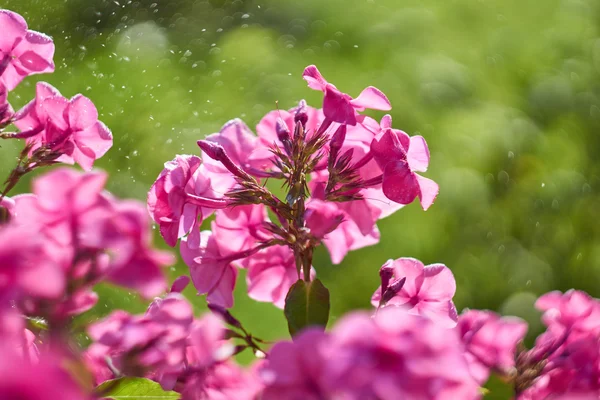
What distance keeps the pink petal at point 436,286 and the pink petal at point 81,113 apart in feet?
0.99

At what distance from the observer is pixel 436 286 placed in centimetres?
60

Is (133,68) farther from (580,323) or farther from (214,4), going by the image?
(580,323)

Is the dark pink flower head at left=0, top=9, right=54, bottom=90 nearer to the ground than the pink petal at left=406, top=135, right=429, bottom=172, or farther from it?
farther from it

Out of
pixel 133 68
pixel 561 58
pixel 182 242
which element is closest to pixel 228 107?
pixel 133 68

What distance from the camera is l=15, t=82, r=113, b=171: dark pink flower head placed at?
648 mm

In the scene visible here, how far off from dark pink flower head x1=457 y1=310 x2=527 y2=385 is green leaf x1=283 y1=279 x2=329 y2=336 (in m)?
0.15

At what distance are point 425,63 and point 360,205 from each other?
6.62 feet

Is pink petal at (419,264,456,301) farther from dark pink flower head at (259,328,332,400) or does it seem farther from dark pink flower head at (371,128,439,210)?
dark pink flower head at (259,328,332,400)

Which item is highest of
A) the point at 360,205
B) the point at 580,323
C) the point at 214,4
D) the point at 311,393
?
the point at 311,393

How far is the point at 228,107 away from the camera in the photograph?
231 cm

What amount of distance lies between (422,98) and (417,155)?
76.3 inches

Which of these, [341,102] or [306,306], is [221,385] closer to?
[306,306]

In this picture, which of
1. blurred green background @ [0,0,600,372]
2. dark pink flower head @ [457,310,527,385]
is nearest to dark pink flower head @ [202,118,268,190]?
dark pink flower head @ [457,310,527,385]

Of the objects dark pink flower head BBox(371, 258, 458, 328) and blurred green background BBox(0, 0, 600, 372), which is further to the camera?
blurred green background BBox(0, 0, 600, 372)
